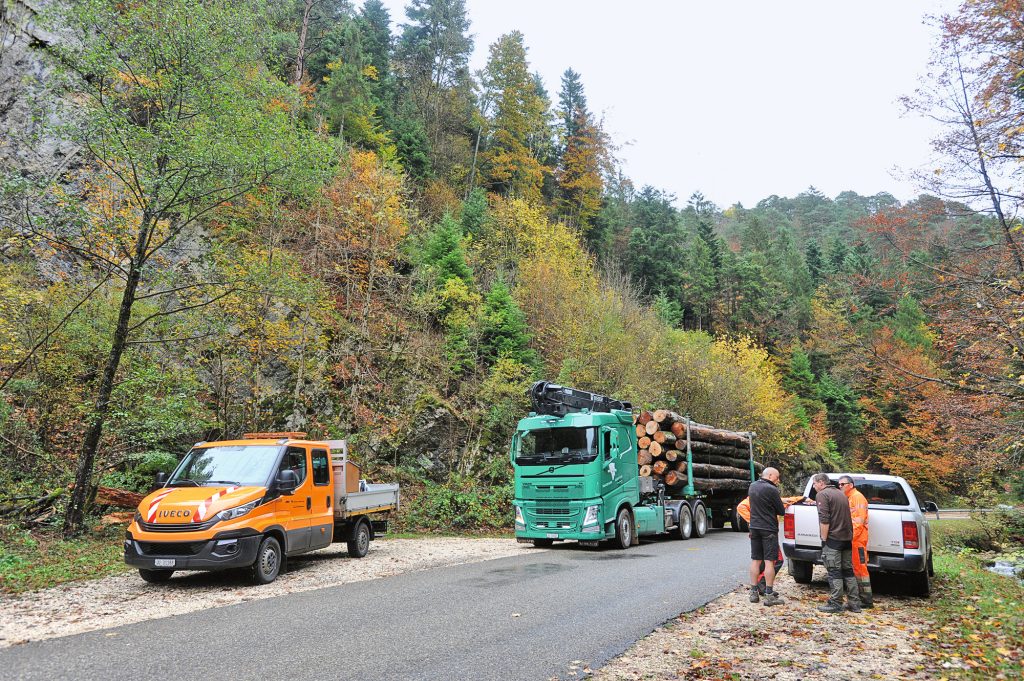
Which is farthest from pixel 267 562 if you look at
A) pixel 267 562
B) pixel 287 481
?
pixel 287 481

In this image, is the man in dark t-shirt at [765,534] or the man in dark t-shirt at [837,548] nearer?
the man in dark t-shirt at [837,548]

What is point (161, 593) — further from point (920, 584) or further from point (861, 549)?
point (920, 584)

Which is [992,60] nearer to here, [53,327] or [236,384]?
[236,384]

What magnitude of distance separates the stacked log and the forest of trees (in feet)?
15.0

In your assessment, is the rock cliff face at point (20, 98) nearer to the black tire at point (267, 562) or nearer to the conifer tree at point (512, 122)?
the black tire at point (267, 562)

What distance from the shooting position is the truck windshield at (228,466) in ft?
31.1

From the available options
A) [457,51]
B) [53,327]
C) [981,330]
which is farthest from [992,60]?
[457,51]

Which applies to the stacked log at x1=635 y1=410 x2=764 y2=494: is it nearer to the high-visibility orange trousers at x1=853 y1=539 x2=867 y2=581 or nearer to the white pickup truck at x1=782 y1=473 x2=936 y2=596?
the white pickup truck at x1=782 y1=473 x2=936 y2=596

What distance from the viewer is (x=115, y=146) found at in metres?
11.4

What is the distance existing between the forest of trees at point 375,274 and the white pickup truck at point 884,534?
7.97 ft

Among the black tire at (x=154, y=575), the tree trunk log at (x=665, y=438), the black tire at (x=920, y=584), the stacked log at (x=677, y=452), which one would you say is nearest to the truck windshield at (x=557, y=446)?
the stacked log at (x=677, y=452)

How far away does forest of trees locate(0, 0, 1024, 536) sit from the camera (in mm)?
11828

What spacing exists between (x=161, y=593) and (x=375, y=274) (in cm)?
1488

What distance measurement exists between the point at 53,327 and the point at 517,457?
11.6 metres
